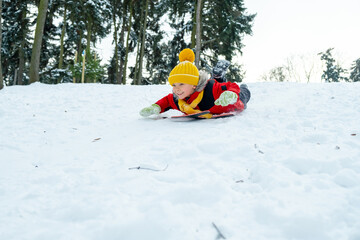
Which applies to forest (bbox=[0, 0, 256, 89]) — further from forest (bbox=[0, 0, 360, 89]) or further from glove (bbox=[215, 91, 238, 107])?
glove (bbox=[215, 91, 238, 107])

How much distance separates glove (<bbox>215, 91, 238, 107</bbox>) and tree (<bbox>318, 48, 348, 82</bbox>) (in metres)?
27.4

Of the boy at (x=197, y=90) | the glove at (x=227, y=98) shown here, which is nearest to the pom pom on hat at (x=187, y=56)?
the boy at (x=197, y=90)

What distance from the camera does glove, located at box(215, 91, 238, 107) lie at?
108 inches

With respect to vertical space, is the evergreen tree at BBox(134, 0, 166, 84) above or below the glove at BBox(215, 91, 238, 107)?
above

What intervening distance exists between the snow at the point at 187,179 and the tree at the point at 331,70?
26.6 m

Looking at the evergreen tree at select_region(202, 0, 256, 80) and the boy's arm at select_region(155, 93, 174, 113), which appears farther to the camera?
the evergreen tree at select_region(202, 0, 256, 80)

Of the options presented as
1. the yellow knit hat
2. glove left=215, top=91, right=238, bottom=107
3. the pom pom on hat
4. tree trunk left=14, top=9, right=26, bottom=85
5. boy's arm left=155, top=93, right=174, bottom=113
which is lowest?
boy's arm left=155, top=93, right=174, bottom=113

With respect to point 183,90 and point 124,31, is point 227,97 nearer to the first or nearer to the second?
point 183,90

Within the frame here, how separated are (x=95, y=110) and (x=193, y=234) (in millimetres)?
3245

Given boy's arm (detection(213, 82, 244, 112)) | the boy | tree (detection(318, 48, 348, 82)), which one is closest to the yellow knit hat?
the boy

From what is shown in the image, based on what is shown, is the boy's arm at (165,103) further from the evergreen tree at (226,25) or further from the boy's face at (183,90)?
the evergreen tree at (226,25)

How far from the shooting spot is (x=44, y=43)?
14.6 m

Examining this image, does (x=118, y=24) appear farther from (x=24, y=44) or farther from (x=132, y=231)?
(x=132, y=231)

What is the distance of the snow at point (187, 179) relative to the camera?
1.16 metres
